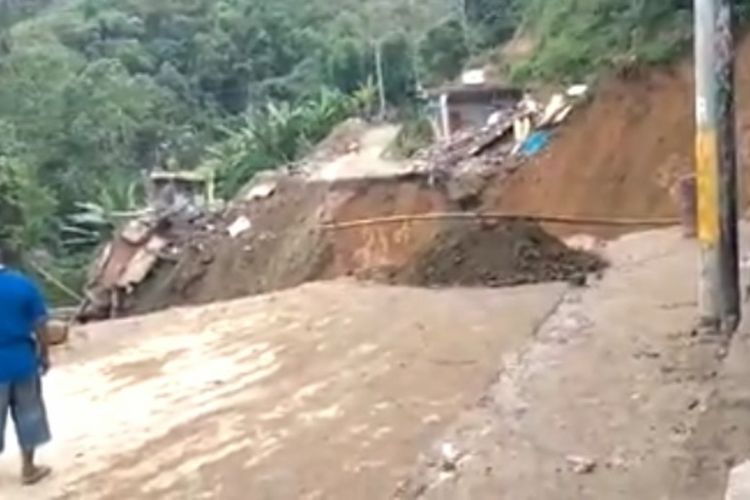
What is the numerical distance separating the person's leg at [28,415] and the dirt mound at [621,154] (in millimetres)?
11474

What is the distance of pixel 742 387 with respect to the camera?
692 cm

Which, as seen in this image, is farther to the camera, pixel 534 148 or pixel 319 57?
pixel 319 57

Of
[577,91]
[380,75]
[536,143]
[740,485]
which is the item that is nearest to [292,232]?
[536,143]

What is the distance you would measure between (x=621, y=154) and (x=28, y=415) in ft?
43.0

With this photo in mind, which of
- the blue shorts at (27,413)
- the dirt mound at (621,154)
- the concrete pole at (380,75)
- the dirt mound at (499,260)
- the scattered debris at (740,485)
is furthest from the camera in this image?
the concrete pole at (380,75)

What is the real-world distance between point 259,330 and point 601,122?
9.12 meters

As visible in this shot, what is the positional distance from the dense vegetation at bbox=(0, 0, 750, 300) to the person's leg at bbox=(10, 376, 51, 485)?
1405 cm

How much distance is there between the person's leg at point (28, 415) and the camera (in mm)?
7234

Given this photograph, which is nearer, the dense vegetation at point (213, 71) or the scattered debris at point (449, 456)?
the scattered debris at point (449, 456)

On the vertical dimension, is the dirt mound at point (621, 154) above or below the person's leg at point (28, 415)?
→ below

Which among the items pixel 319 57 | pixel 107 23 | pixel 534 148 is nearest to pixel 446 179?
pixel 534 148

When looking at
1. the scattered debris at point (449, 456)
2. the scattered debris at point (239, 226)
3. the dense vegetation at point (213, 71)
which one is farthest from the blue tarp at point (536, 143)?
the scattered debris at point (449, 456)

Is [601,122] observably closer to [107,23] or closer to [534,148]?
[534,148]

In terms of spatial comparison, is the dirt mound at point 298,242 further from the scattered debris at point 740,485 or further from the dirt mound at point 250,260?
the scattered debris at point 740,485
